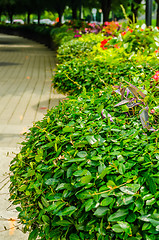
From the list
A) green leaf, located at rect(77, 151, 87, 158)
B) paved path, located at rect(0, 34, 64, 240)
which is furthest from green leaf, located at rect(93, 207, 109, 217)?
paved path, located at rect(0, 34, 64, 240)

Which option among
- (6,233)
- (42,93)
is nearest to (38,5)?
(42,93)

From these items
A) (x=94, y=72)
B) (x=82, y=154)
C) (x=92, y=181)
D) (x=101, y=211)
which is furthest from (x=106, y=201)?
(x=94, y=72)

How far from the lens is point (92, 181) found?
5.98 ft

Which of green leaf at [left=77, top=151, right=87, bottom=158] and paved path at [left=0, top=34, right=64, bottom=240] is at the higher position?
green leaf at [left=77, top=151, right=87, bottom=158]

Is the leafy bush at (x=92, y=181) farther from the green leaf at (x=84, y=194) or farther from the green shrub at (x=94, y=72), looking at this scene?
the green shrub at (x=94, y=72)

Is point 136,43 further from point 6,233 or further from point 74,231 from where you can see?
A: point 74,231

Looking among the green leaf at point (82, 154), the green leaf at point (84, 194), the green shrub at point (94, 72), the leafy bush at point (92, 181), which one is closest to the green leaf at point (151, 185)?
the leafy bush at point (92, 181)

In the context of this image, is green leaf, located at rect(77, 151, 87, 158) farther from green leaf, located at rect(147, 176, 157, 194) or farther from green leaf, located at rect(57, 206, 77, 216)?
green leaf, located at rect(147, 176, 157, 194)

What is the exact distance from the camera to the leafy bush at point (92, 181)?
1.67m

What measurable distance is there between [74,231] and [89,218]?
0.14m

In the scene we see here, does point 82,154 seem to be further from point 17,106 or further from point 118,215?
point 17,106

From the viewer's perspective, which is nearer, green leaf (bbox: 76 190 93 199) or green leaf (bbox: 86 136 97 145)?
green leaf (bbox: 76 190 93 199)

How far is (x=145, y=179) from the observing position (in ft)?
5.68

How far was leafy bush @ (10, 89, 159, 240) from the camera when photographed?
1665mm
